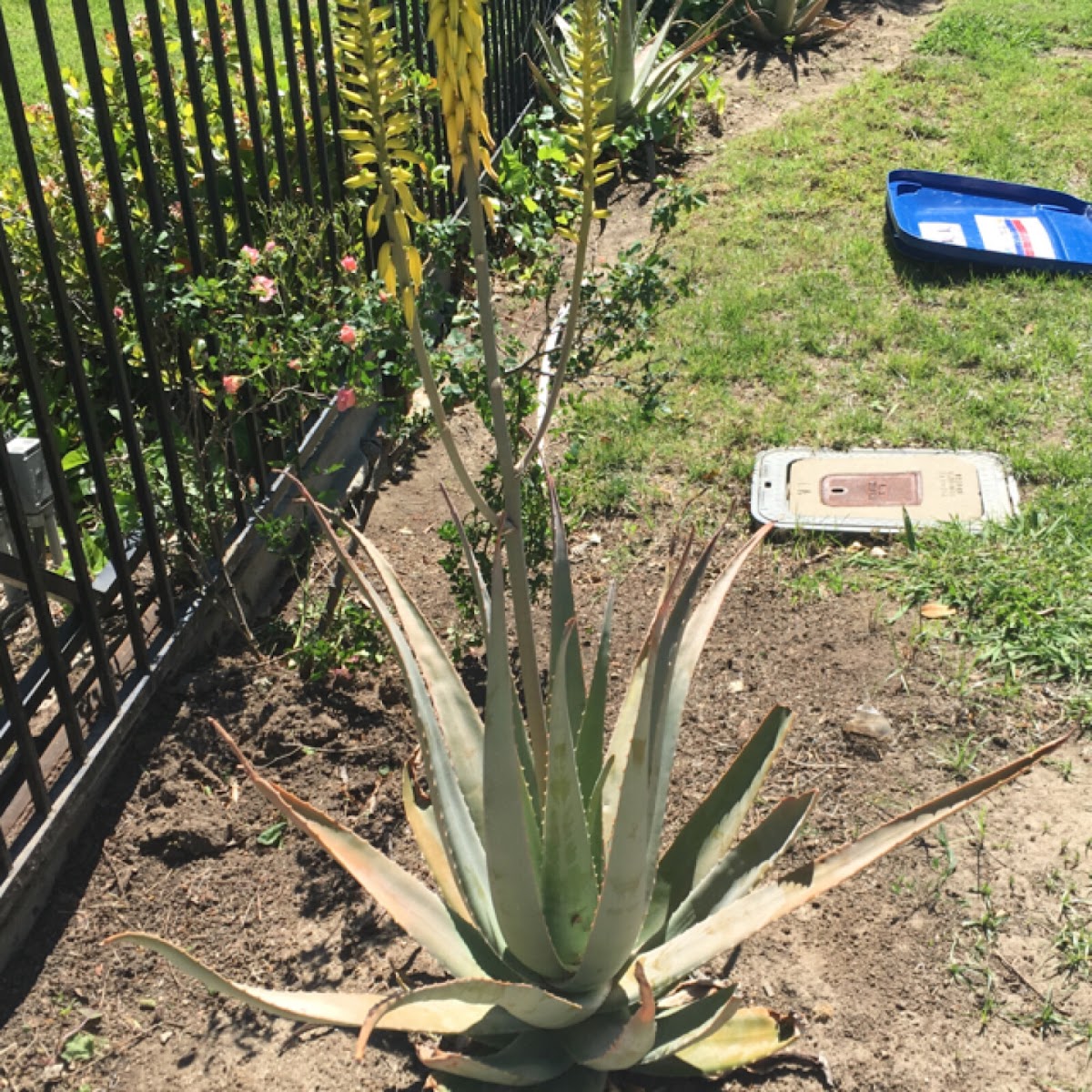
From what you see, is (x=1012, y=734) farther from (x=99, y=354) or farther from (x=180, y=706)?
(x=99, y=354)

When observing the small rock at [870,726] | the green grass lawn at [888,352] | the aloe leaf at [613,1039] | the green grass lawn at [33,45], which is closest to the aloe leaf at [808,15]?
the green grass lawn at [888,352]

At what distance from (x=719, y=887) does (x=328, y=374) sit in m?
1.71

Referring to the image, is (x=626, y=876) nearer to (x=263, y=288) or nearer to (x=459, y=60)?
(x=459, y=60)

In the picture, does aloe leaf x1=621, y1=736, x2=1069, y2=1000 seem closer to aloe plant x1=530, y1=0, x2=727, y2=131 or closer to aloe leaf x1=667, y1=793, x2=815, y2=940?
aloe leaf x1=667, y1=793, x2=815, y2=940

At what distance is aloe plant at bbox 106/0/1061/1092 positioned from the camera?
5.97 feet

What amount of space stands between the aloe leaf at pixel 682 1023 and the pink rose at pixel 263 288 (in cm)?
191

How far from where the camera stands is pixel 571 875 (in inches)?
83.1

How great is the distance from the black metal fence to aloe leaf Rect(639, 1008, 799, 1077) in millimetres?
1409

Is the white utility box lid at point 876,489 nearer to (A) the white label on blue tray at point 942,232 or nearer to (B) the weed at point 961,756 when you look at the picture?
(B) the weed at point 961,756

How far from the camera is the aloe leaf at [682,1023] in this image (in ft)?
7.06

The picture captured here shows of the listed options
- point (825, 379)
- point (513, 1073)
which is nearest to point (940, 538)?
point (825, 379)

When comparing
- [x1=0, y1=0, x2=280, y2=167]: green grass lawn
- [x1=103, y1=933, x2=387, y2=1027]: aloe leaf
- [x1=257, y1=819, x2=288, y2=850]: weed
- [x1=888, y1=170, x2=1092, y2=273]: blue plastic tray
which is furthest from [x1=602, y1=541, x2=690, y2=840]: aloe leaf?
[x1=0, y1=0, x2=280, y2=167]: green grass lawn

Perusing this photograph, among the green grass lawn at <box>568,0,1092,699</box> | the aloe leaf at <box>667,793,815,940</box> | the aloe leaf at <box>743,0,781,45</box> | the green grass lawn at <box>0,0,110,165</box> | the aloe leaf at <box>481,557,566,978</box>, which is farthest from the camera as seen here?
the aloe leaf at <box>743,0,781,45</box>

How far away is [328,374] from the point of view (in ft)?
10.7
